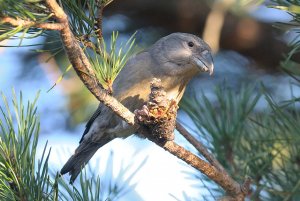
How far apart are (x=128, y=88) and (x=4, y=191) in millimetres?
1407

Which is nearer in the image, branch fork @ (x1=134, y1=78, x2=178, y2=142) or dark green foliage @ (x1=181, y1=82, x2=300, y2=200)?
branch fork @ (x1=134, y1=78, x2=178, y2=142)

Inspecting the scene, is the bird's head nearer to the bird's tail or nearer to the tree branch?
the bird's tail

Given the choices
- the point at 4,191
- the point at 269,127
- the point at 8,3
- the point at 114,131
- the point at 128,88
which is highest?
the point at 8,3

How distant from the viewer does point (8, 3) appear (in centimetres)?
148

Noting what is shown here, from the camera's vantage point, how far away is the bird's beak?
10.1 feet

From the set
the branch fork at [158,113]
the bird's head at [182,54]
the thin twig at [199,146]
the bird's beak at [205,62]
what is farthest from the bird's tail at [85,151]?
the branch fork at [158,113]

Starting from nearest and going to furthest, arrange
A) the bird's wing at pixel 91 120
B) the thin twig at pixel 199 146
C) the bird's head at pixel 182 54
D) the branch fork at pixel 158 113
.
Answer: the branch fork at pixel 158 113 → the thin twig at pixel 199 146 → the bird's head at pixel 182 54 → the bird's wing at pixel 91 120

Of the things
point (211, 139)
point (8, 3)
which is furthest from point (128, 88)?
point (8, 3)

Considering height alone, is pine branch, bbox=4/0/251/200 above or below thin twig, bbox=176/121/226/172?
above

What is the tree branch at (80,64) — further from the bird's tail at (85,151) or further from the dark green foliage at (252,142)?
the bird's tail at (85,151)

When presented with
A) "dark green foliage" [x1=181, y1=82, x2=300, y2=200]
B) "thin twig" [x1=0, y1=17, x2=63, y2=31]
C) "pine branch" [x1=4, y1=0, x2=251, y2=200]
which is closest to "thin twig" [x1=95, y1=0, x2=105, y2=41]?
"pine branch" [x1=4, y1=0, x2=251, y2=200]

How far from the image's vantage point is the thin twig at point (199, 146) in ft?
7.52

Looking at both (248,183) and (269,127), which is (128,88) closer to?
(269,127)

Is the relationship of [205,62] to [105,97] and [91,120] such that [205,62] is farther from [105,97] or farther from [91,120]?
[105,97]
